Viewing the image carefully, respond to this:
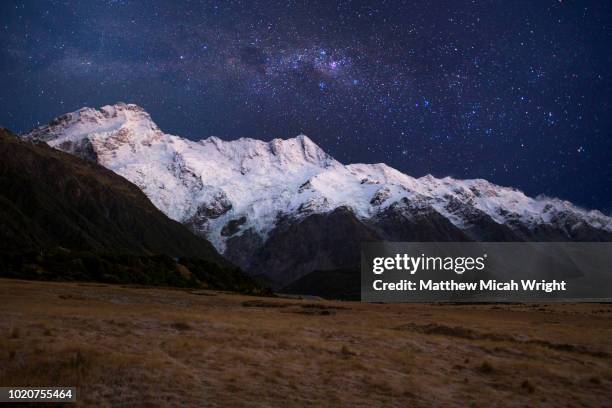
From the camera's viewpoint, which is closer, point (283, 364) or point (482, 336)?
point (283, 364)

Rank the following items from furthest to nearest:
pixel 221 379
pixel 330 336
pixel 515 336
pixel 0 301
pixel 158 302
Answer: pixel 158 302 → pixel 0 301 → pixel 515 336 → pixel 330 336 → pixel 221 379

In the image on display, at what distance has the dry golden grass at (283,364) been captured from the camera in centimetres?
1944

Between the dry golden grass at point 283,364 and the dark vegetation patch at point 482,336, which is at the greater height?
the dry golden grass at point 283,364

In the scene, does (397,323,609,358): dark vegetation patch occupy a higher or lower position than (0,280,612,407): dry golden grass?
lower

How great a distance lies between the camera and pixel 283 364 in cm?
2466

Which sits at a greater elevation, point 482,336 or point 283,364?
point 283,364

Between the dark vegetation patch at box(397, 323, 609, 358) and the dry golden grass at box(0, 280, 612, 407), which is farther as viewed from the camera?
the dark vegetation patch at box(397, 323, 609, 358)

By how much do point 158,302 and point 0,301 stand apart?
17.0 m

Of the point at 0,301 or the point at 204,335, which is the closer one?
the point at 204,335

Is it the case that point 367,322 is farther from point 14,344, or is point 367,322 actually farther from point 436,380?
point 14,344

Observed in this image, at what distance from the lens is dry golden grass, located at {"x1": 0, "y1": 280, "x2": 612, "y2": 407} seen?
1944 cm

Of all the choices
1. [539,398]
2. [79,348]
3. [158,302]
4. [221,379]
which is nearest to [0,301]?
[158,302]

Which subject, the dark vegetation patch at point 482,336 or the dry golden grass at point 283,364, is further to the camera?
the dark vegetation patch at point 482,336

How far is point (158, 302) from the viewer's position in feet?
199
